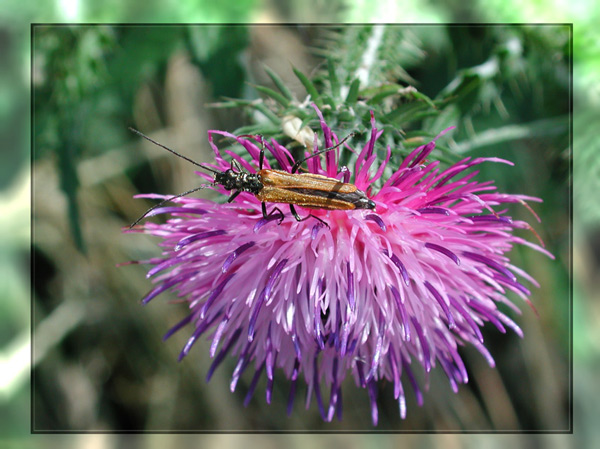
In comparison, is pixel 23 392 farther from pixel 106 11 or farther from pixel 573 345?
pixel 573 345

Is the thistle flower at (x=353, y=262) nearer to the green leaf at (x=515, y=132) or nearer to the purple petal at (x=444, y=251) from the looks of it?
the purple petal at (x=444, y=251)

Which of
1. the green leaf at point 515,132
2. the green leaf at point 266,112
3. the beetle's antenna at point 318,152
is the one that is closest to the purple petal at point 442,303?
the beetle's antenna at point 318,152

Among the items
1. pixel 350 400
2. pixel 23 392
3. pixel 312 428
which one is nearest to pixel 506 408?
pixel 350 400

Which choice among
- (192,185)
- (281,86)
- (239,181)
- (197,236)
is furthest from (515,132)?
(192,185)

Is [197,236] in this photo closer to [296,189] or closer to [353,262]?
[296,189]

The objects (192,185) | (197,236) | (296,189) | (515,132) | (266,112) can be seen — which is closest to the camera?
(296,189)
